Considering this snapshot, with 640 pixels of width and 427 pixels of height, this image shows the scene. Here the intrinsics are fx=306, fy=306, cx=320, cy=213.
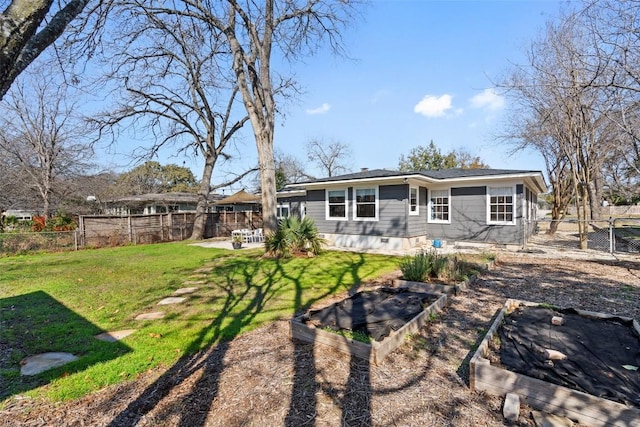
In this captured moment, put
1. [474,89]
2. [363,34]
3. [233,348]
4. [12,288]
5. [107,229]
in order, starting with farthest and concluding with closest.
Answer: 1. [107,229]
2. [363,34]
3. [474,89]
4. [12,288]
5. [233,348]

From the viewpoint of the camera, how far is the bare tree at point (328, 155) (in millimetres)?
37438

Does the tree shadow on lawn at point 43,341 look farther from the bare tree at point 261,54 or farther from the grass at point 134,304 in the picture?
the bare tree at point 261,54

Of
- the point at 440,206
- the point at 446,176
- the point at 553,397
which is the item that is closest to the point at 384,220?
the point at 440,206

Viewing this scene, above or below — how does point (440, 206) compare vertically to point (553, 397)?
above

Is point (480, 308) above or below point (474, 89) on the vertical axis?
below

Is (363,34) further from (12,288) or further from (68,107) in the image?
(68,107)

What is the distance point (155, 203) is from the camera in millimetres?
24281

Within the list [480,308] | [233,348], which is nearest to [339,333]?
[233,348]

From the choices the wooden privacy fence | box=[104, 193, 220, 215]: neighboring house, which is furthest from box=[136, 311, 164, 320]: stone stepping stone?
box=[104, 193, 220, 215]: neighboring house

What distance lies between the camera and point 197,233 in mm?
16109

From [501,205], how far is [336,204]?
19.9ft

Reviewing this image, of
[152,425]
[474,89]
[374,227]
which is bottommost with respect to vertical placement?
[152,425]

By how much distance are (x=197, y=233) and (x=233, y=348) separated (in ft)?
45.7

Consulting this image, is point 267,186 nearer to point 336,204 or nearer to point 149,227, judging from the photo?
point 336,204
